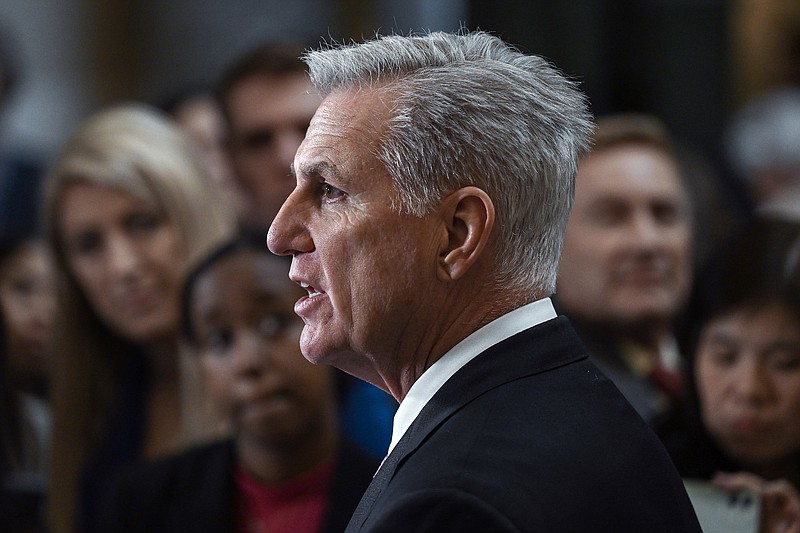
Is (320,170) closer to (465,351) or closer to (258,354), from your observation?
(465,351)

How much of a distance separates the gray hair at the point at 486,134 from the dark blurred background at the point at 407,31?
154 inches

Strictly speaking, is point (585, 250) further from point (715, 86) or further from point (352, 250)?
point (715, 86)

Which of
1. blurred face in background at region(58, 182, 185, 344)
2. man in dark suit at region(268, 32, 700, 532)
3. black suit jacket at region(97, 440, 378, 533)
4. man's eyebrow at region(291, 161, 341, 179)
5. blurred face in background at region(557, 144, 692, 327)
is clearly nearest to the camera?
man in dark suit at region(268, 32, 700, 532)

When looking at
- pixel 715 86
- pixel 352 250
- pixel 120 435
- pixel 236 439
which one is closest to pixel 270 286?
pixel 236 439

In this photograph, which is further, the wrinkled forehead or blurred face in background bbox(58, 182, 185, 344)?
blurred face in background bbox(58, 182, 185, 344)

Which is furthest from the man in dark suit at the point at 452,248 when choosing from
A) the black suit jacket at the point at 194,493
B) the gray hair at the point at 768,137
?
the gray hair at the point at 768,137

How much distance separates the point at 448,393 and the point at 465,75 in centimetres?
46

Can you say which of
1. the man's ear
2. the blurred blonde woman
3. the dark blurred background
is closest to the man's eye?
the man's ear

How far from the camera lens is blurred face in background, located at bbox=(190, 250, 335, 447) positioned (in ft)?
9.46

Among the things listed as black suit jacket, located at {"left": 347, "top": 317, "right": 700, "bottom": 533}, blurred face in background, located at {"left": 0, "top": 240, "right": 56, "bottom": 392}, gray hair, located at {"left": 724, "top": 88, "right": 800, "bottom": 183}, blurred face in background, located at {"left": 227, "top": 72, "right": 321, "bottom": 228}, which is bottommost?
gray hair, located at {"left": 724, "top": 88, "right": 800, "bottom": 183}

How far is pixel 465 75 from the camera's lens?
67.9 inches

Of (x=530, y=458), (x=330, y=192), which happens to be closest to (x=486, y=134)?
(x=330, y=192)

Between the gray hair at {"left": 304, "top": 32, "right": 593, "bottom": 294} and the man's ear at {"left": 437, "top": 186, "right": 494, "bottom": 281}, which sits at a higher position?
the gray hair at {"left": 304, "top": 32, "right": 593, "bottom": 294}

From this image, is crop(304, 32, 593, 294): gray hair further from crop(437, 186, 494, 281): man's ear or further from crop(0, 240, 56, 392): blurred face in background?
crop(0, 240, 56, 392): blurred face in background
